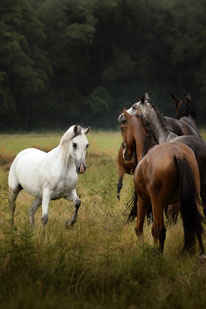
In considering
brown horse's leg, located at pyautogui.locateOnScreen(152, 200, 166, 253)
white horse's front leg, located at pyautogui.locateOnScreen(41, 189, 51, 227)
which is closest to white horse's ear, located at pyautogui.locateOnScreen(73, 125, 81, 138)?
white horse's front leg, located at pyautogui.locateOnScreen(41, 189, 51, 227)

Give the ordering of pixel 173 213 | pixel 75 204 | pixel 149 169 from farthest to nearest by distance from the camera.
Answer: pixel 173 213
pixel 75 204
pixel 149 169

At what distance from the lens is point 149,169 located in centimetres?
425

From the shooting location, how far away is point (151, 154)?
14.1ft

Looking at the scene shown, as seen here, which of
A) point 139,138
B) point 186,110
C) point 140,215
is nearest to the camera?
point 140,215

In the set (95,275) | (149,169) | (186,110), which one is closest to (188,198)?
(149,169)

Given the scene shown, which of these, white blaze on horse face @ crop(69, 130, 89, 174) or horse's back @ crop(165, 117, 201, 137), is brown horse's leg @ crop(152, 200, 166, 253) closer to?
white blaze on horse face @ crop(69, 130, 89, 174)

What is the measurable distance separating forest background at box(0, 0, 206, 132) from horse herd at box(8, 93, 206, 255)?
61.1 feet

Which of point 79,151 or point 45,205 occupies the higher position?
point 79,151

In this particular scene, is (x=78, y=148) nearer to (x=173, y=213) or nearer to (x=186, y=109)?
(x=173, y=213)

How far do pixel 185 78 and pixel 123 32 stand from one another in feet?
24.7

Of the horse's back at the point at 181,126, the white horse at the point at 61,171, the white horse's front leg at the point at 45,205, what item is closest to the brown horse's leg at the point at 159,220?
the white horse at the point at 61,171

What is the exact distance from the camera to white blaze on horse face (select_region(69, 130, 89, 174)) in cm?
548

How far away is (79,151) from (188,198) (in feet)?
6.56

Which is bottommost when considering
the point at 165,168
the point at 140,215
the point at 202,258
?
the point at 202,258
